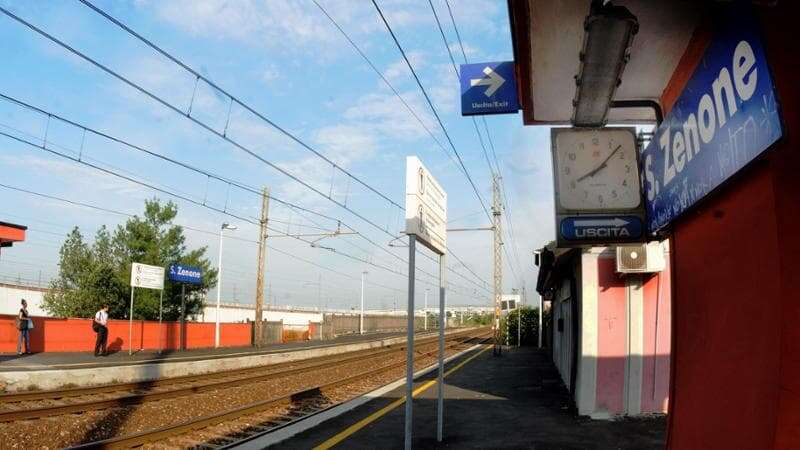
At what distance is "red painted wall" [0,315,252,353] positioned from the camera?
22.3m

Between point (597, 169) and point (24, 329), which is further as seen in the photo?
point (24, 329)

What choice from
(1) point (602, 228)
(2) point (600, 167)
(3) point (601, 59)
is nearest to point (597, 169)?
(2) point (600, 167)

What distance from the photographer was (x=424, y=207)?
6.98 metres

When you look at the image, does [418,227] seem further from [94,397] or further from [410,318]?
[94,397]

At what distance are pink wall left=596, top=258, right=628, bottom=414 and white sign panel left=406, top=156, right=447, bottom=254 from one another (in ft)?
10.3

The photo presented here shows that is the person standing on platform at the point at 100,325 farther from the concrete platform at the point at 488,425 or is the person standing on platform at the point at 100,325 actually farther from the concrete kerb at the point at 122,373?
the concrete platform at the point at 488,425

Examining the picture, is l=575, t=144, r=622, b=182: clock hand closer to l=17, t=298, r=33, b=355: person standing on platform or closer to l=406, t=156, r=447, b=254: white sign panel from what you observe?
l=406, t=156, r=447, b=254: white sign panel

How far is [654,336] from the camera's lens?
9.37 meters

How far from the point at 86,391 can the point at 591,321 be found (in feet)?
34.5

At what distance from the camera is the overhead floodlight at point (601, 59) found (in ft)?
10.8

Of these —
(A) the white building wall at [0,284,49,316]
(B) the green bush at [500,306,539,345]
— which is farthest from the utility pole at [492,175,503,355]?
(A) the white building wall at [0,284,49,316]

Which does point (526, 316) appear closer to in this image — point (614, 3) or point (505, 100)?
point (505, 100)

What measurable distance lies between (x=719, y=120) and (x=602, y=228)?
5.90 feet

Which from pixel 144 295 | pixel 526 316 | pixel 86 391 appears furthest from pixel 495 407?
pixel 144 295
